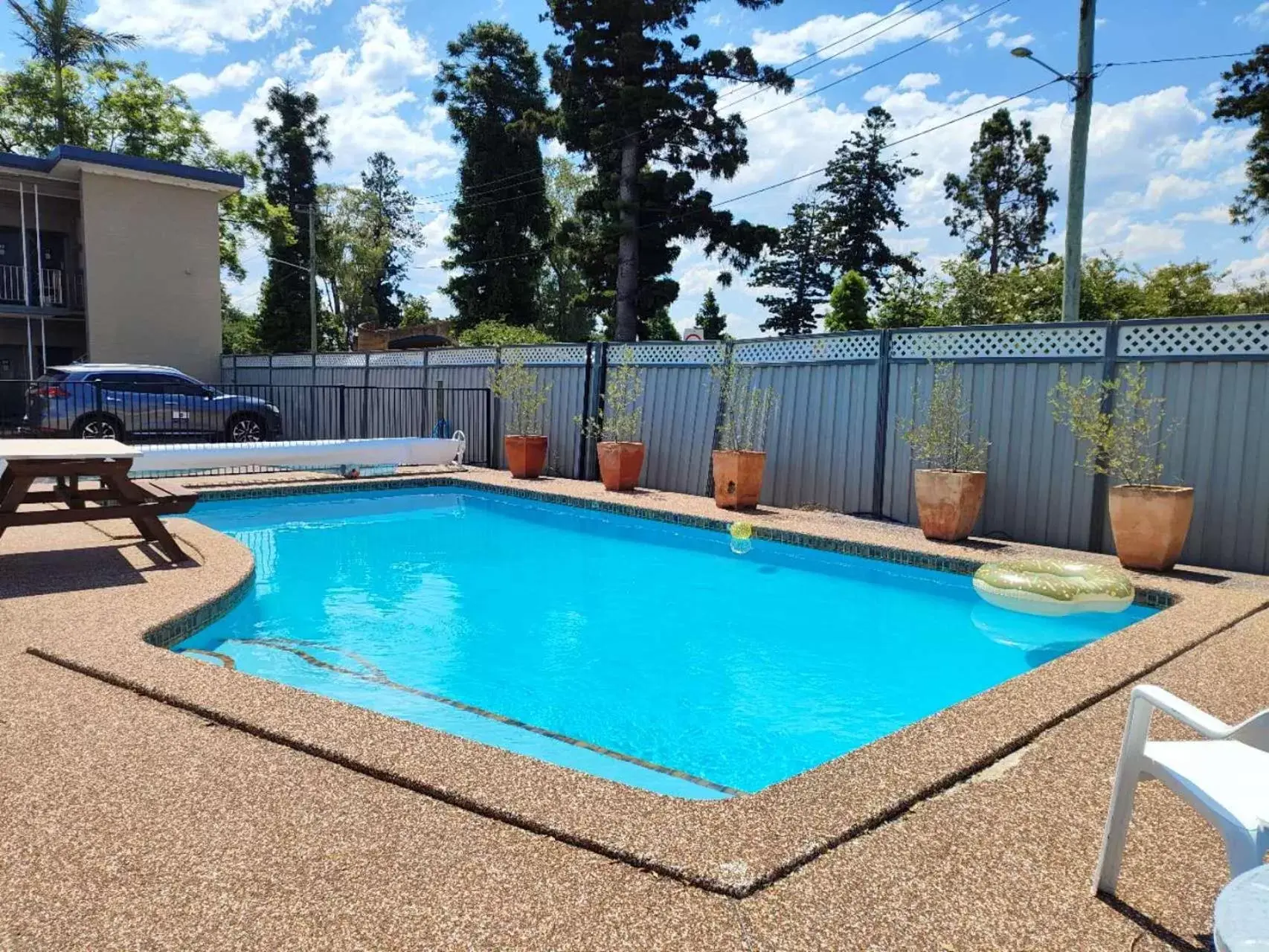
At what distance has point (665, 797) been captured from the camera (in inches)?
96.5

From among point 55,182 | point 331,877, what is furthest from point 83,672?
point 55,182

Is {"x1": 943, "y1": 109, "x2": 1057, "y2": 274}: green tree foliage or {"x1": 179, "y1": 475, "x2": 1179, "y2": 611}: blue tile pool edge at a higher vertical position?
{"x1": 943, "y1": 109, "x2": 1057, "y2": 274}: green tree foliage

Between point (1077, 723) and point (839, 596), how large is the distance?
10.7 feet

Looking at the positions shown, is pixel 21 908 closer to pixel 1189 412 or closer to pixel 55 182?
pixel 1189 412

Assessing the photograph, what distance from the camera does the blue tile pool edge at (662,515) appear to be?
21.4 ft

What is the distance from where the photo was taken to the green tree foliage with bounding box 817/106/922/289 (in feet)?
112

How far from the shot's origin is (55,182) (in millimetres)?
16219

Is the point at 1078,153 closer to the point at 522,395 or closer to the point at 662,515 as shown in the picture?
the point at 662,515

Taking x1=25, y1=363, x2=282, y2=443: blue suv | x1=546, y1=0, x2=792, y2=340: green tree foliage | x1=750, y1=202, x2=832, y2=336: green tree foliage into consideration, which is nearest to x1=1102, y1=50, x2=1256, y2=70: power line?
x1=546, y1=0, x2=792, y2=340: green tree foliage

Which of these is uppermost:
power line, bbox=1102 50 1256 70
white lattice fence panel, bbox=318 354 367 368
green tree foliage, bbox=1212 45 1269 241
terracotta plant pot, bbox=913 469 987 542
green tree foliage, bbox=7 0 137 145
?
green tree foliage, bbox=7 0 137 145

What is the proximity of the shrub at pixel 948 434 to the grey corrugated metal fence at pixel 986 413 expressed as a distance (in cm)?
11

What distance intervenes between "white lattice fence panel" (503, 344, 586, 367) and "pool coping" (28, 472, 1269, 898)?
24.5ft

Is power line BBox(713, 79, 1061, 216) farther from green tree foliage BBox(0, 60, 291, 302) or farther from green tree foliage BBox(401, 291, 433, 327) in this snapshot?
green tree foliage BBox(401, 291, 433, 327)

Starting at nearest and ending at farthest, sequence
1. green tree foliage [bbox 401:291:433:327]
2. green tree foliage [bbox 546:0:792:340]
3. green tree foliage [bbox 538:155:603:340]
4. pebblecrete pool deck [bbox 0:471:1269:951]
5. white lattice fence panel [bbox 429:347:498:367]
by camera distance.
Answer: pebblecrete pool deck [bbox 0:471:1269:951] → white lattice fence panel [bbox 429:347:498:367] → green tree foliage [bbox 546:0:792:340] → green tree foliage [bbox 538:155:603:340] → green tree foliage [bbox 401:291:433:327]
